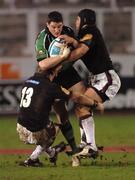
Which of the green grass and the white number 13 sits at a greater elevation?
the white number 13

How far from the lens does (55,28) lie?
455 inches

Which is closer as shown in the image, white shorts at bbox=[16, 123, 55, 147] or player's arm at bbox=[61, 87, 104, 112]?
white shorts at bbox=[16, 123, 55, 147]

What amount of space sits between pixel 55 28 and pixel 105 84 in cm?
111

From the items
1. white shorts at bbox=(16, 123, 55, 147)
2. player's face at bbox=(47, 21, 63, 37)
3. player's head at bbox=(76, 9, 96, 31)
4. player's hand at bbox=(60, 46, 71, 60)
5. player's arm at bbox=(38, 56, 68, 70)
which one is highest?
player's head at bbox=(76, 9, 96, 31)

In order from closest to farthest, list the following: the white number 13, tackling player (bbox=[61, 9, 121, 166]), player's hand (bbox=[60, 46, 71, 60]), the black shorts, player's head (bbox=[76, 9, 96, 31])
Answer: the white number 13 < player's hand (bbox=[60, 46, 71, 60]) < tackling player (bbox=[61, 9, 121, 166]) < player's head (bbox=[76, 9, 96, 31]) < the black shorts

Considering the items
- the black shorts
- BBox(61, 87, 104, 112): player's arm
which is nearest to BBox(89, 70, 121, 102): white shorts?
the black shorts

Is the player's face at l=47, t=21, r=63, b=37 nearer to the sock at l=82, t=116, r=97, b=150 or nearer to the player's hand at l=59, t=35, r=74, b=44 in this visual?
the player's hand at l=59, t=35, r=74, b=44

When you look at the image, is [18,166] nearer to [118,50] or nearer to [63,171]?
[63,171]

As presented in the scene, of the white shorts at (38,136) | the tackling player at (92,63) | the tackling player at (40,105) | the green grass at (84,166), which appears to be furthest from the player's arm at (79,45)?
the green grass at (84,166)

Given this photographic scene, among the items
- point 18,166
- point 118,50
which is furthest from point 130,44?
point 18,166

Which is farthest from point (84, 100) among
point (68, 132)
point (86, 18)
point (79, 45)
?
point (86, 18)

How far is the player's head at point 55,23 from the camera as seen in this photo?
1147cm

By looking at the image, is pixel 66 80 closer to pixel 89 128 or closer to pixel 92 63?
pixel 92 63

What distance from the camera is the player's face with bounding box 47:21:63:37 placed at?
37.8 ft
